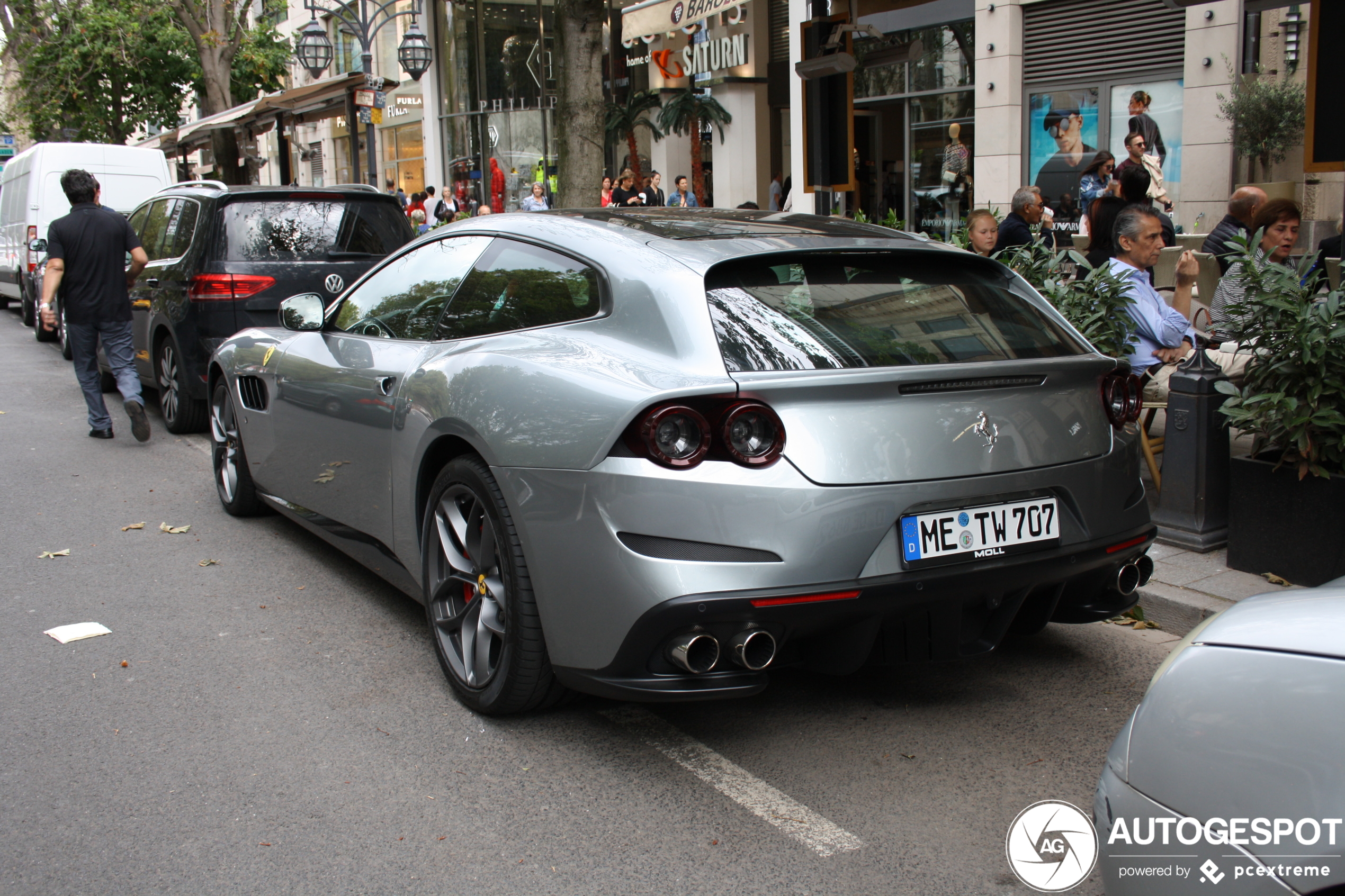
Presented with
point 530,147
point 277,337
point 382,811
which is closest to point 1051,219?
point 277,337

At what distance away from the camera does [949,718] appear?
3.62m

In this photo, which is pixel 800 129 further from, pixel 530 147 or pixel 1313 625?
pixel 1313 625

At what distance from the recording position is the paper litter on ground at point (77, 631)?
4520mm

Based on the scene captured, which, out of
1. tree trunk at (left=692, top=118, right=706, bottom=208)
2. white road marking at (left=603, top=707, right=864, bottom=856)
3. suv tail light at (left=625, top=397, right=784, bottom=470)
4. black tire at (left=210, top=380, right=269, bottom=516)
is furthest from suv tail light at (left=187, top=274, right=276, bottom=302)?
tree trunk at (left=692, top=118, right=706, bottom=208)

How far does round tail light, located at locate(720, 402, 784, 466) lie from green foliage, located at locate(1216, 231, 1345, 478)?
103 inches

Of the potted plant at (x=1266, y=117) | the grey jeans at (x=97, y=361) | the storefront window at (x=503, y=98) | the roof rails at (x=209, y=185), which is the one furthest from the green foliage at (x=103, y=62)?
the potted plant at (x=1266, y=117)

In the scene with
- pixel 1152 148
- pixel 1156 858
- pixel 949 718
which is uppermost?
pixel 1152 148

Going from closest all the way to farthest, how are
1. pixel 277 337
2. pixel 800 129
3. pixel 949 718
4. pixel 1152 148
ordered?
pixel 949 718, pixel 277 337, pixel 1152 148, pixel 800 129

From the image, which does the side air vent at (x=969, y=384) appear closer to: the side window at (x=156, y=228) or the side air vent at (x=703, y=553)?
the side air vent at (x=703, y=553)

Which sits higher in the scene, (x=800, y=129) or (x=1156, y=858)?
(x=800, y=129)

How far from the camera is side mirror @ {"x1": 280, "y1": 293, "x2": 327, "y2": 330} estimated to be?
5.09m

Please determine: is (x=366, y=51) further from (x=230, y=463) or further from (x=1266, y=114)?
(x=230, y=463)

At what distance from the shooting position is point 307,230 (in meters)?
8.48

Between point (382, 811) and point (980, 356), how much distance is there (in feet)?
6.66
